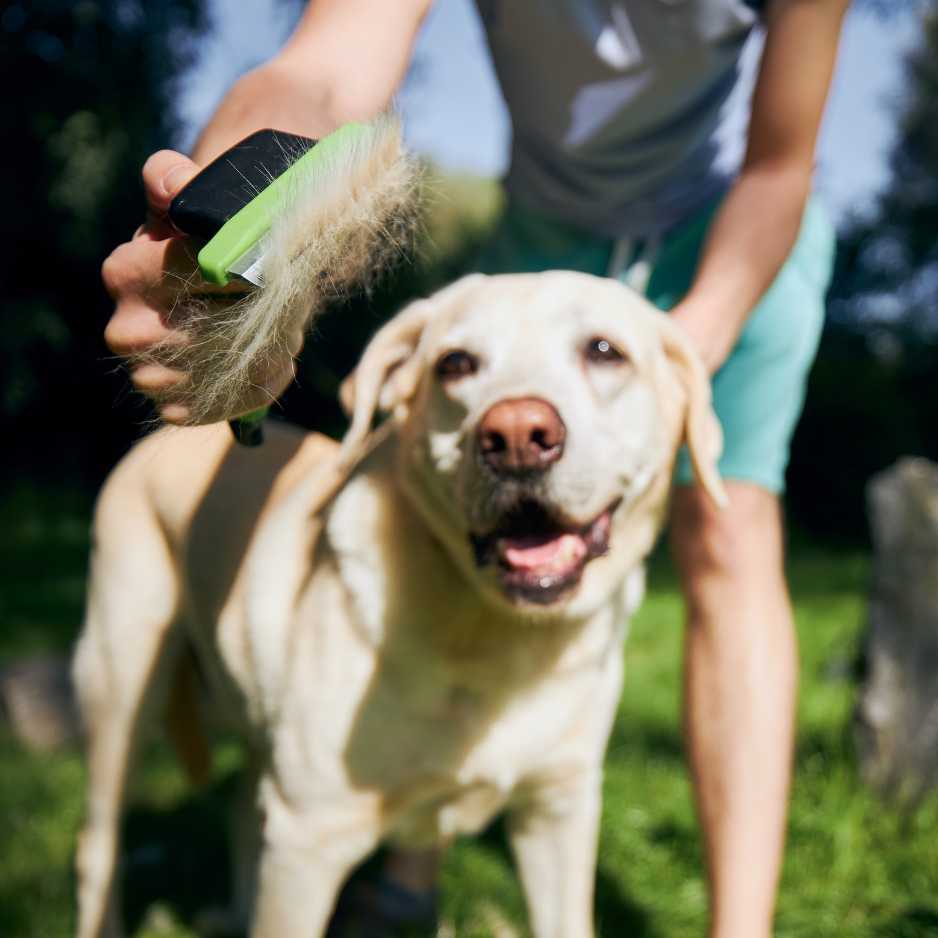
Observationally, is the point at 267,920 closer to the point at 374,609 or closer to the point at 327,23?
the point at 374,609

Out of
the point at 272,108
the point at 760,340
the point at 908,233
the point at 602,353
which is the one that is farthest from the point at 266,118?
the point at 908,233

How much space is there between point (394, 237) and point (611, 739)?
10.4ft

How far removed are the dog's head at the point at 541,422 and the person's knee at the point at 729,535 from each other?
0.26 metres

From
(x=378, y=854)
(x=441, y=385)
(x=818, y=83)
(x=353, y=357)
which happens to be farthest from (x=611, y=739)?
(x=353, y=357)

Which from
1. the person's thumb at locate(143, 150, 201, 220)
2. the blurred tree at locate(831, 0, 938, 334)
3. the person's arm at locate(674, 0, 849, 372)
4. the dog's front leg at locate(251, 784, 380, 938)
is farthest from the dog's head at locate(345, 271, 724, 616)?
the blurred tree at locate(831, 0, 938, 334)

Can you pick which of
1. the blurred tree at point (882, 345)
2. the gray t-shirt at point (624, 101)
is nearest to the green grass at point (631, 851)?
the gray t-shirt at point (624, 101)

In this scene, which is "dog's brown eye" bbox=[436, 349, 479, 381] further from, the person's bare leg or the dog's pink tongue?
the person's bare leg

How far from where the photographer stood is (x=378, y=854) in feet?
10.1

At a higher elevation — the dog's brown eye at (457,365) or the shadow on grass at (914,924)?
the dog's brown eye at (457,365)

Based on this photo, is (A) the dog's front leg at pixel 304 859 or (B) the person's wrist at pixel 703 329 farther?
(B) the person's wrist at pixel 703 329

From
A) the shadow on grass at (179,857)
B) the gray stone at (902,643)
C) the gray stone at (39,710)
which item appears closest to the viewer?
the shadow on grass at (179,857)

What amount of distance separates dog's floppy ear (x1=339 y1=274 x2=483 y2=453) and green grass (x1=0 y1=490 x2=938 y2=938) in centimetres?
136

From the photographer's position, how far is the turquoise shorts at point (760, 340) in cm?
228

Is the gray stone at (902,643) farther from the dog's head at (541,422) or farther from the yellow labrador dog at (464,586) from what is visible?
the dog's head at (541,422)
